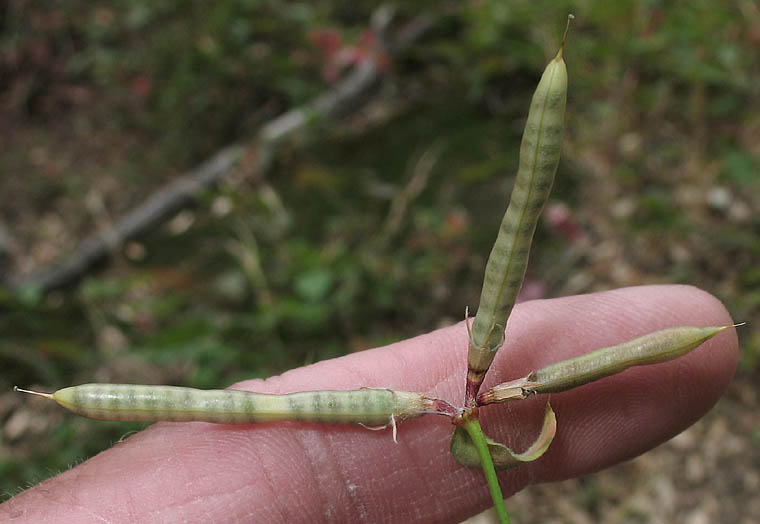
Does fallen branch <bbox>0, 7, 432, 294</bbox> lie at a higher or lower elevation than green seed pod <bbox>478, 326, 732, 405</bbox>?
higher

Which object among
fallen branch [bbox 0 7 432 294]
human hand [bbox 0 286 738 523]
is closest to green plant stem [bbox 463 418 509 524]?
human hand [bbox 0 286 738 523]

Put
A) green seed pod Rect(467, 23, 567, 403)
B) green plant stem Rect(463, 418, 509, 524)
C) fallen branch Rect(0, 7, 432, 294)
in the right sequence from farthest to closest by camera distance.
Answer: fallen branch Rect(0, 7, 432, 294) < green plant stem Rect(463, 418, 509, 524) < green seed pod Rect(467, 23, 567, 403)

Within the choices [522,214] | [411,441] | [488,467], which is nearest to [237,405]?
[411,441]

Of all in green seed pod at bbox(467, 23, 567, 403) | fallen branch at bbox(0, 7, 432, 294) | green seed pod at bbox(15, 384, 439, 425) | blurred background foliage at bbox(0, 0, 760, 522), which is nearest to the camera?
green seed pod at bbox(467, 23, 567, 403)

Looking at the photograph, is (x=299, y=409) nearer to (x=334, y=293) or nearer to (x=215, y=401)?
(x=215, y=401)

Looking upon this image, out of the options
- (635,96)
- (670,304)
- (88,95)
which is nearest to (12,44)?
(88,95)

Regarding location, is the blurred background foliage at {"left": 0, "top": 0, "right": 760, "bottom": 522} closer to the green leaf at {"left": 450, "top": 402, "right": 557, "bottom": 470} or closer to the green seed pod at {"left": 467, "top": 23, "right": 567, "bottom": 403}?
the green leaf at {"left": 450, "top": 402, "right": 557, "bottom": 470}

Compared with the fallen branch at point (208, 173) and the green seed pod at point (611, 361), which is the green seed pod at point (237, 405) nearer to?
the green seed pod at point (611, 361)

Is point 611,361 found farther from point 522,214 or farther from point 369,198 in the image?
point 369,198
